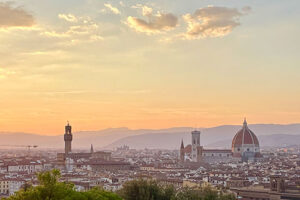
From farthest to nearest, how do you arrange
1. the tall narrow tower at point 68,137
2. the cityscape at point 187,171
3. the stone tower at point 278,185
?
1. the tall narrow tower at point 68,137
2. the cityscape at point 187,171
3. the stone tower at point 278,185

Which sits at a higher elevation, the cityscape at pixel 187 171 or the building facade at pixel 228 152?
the building facade at pixel 228 152

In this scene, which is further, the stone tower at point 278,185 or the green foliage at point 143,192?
the stone tower at point 278,185

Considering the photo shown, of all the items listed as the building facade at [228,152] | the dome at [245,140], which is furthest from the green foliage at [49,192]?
the dome at [245,140]

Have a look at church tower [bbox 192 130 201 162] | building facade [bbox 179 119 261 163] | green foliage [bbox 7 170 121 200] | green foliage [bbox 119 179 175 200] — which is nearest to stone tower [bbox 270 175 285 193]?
green foliage [bbox 119 179 175 200]

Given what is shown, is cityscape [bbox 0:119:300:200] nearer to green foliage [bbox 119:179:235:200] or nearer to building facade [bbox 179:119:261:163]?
building facade [bbox 179:119:261:163]

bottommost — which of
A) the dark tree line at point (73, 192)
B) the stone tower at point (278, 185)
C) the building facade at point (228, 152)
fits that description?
the stone tower at point (278, 185)

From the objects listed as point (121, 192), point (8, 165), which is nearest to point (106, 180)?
point (121, 192)

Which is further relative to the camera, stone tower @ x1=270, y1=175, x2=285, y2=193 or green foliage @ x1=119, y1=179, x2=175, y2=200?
stone tower @ x1=270, y1=175, x2=285, y2=193

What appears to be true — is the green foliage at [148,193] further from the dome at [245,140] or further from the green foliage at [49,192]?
the dome at [245,140]

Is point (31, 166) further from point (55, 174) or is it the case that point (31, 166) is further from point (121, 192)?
point (55, 174)

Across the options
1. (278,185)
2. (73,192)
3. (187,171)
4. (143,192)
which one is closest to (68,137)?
(187,171)

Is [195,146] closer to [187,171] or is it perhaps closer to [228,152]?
[228,152]

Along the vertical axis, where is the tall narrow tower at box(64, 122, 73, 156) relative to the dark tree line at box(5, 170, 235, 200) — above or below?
above

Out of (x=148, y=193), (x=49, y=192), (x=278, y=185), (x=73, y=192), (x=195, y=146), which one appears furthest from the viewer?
(x=195, y=146)
